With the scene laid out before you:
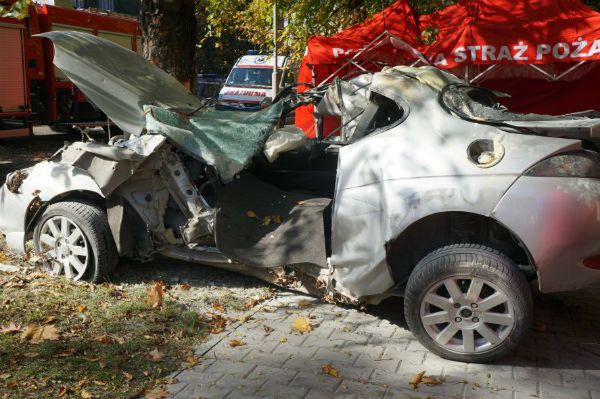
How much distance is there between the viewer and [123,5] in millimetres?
34375

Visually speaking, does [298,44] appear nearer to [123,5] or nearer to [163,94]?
[163,94]

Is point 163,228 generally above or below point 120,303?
above

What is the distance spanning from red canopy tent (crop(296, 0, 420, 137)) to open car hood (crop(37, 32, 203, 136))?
5.25 metres

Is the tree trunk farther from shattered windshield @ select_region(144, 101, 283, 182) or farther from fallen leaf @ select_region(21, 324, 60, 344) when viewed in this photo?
fallen leaf @ select_region(21, 324, 60, 344)

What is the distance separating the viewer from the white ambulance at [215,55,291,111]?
63.6ft

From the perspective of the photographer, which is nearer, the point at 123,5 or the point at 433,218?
the point at 433,218

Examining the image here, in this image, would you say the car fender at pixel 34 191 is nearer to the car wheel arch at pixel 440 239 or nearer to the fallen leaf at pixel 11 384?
the fallen leaf at pixel 11 384

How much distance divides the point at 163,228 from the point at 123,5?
108 feet

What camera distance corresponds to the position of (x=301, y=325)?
4.27 metres

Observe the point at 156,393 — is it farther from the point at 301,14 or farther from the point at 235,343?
the point at 301,14

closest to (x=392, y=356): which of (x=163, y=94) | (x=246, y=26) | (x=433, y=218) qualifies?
(x=433, y=218)

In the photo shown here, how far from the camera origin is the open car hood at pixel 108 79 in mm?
4926

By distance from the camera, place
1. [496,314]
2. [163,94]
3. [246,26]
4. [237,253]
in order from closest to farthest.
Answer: [496,314], [237,253], [163,94], [246,26]

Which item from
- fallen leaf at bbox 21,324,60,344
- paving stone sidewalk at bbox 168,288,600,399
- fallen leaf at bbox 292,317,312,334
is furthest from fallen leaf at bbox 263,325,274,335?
fallen leaf at bbox 21,324,60,344
